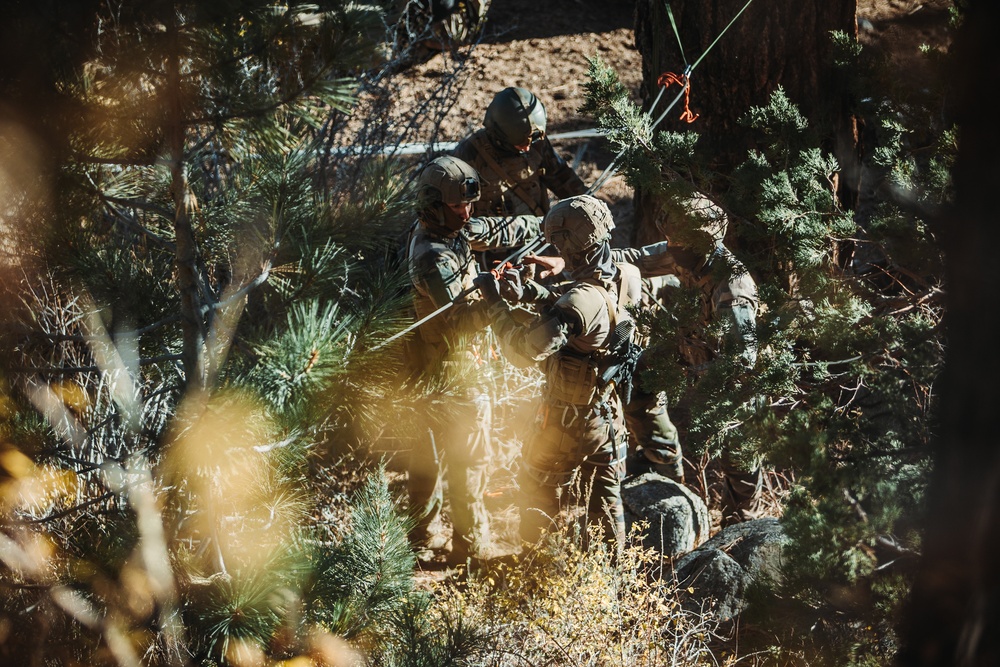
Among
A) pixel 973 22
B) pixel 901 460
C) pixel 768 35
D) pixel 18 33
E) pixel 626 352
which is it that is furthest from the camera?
pixel 768 35

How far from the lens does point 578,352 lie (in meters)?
4.53

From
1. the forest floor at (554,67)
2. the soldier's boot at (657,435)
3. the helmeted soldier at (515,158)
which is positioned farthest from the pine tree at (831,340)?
the forest floor at (554,67)

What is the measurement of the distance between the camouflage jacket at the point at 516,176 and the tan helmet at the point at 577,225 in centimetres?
166

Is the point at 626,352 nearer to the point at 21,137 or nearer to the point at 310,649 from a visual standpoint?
the point at 310,649

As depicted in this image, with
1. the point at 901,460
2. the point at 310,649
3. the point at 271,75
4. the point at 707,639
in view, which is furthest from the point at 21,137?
the point at 707,639

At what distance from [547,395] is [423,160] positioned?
358 centimetres

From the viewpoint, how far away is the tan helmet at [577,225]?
166 inches

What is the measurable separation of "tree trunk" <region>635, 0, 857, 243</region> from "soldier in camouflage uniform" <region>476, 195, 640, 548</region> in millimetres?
1750

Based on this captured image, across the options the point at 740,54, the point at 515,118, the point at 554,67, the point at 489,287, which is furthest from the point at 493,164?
Result: the point at 554,67

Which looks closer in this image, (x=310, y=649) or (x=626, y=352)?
(x=310, y=649)

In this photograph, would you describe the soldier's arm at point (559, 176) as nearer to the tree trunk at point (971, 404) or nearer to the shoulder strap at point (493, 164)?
the shoulder strap at point (493, 164)

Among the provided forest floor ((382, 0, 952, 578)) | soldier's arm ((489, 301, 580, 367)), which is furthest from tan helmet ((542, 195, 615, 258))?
forest floor ((382, 0, 952, 578))

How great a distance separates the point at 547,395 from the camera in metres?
4.75

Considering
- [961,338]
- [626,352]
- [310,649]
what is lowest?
[310,649]
